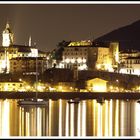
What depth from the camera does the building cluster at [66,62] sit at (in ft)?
61.4

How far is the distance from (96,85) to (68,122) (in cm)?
916

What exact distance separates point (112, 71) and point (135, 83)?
1.70 m

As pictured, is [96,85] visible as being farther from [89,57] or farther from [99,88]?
[89,57]

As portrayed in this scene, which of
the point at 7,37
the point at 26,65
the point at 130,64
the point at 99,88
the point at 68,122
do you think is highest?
the point at 7,37

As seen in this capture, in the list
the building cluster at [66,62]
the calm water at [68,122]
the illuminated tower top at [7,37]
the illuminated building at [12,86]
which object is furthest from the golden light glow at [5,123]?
the illuminated tower top at [7,37]

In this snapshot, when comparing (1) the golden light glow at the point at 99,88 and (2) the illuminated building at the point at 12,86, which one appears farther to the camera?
(1) the golden light glow at the point at 99,88

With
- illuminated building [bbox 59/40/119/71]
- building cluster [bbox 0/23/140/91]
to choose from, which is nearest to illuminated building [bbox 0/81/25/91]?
building cluster [bbox 0/23/140/91]

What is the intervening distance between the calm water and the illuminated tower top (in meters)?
12.9

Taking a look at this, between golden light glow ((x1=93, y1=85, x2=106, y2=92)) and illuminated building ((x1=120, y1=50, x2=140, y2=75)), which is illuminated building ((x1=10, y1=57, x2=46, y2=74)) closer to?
golden light glow ((x1=93, y1=85, x2=106, y2=92))

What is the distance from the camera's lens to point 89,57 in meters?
22.9

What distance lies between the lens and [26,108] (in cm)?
1207

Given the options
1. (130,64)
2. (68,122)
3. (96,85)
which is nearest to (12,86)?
(96,85)

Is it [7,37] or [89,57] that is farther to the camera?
[7,37]

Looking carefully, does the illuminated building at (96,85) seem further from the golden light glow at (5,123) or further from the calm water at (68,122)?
the golden light glow at (5,123)
